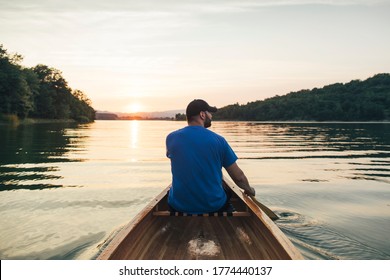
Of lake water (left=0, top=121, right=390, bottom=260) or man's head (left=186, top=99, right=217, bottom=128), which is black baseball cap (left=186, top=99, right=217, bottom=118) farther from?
lake water (left=0, top=121, right=390, bottom=260)

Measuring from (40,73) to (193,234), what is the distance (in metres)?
116

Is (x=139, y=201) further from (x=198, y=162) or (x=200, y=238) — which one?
(x=198, y=162)

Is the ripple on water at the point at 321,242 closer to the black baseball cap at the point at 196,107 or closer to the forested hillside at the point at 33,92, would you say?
the black baseball cap at the point at 196,107

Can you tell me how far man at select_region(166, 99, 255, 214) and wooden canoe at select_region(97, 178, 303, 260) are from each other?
257 mm

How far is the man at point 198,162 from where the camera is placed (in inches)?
165

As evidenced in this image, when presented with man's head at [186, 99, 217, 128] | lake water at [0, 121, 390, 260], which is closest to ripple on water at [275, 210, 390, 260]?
lake water at [0, 121, 390, 260]

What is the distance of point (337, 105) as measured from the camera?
106062mm

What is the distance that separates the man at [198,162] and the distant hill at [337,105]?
103889 mm

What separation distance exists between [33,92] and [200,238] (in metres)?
101

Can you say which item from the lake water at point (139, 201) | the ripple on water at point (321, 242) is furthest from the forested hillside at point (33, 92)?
the ripple on water at point (321, 242)

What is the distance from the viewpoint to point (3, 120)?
2618 inches
